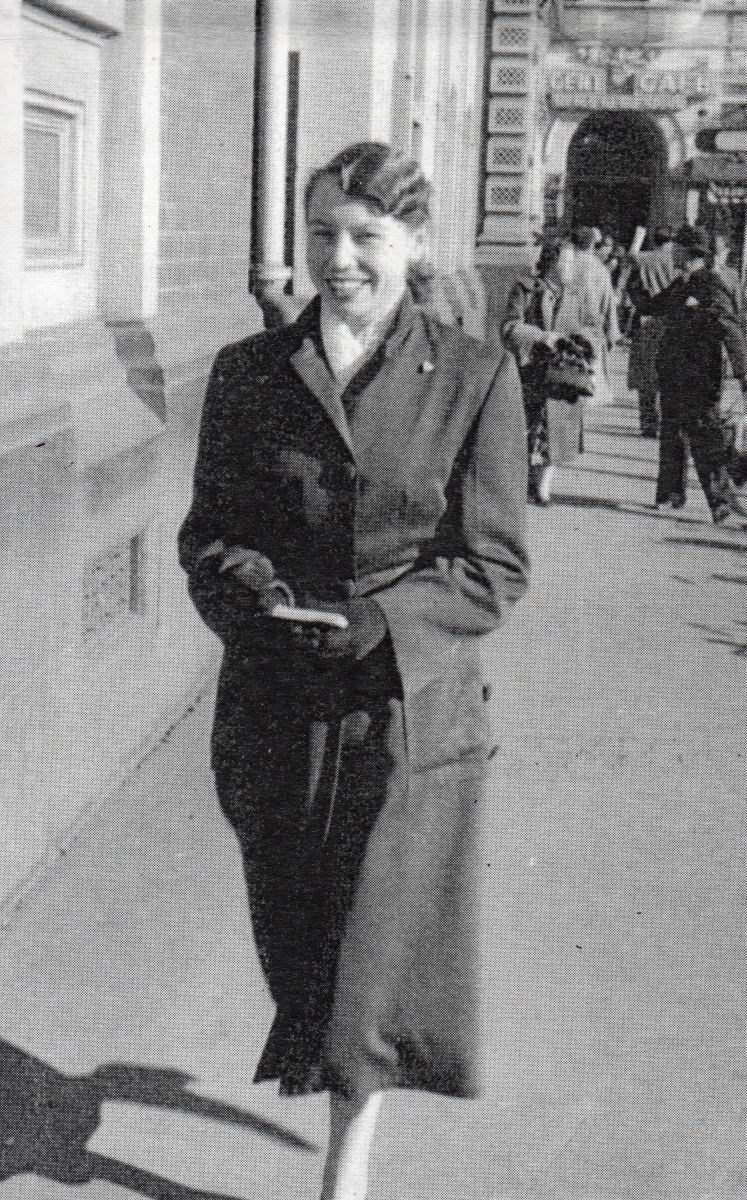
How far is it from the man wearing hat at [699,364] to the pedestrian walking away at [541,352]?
65 centimetres

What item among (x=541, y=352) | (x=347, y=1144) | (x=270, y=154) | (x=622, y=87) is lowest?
(x=347, y=1144)

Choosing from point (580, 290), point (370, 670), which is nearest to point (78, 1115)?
point (370, 670)

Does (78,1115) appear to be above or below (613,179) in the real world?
below

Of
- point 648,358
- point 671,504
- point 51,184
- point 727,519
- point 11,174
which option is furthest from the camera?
point 648,358

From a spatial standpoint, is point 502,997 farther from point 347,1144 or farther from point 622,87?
point 622,87

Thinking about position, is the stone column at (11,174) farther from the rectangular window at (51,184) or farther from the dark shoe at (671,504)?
the dark shoe at (671,504)

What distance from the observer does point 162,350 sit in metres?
7.34

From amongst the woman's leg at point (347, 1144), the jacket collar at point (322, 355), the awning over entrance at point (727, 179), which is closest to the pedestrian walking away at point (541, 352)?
the jacket collar at point (322, 355)

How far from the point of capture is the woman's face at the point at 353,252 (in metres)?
3.35

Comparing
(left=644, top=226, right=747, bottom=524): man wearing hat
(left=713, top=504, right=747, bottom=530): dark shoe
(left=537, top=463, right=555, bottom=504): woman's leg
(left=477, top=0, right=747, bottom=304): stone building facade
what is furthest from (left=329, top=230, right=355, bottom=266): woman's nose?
(left=477, top=0, right=747, bottom=304): stone building facade

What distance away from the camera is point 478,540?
3453mm

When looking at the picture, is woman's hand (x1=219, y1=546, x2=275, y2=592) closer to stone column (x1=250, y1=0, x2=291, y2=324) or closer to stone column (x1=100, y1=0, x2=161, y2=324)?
stone column (x1=100, y1=0, x2=161, y2=324)

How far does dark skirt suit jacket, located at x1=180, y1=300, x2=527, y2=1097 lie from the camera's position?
11.3 ft

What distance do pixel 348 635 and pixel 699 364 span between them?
31.8 ft
